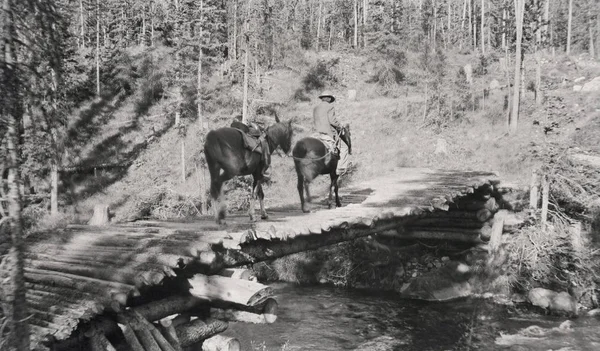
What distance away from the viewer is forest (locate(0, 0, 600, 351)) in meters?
27.7

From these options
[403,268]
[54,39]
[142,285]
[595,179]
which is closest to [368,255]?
[403,268]

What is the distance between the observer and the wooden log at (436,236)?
16102 mm

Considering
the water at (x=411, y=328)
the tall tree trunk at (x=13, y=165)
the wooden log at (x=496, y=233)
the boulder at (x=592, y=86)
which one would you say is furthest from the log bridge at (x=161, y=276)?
the boulder at (x=592, y=86)

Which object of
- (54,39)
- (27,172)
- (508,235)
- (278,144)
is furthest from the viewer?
(27,172)

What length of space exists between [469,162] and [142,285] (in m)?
22.3

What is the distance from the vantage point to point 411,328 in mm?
11984

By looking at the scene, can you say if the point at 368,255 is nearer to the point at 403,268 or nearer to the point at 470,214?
the point at 403,268

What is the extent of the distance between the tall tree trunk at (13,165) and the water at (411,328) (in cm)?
678

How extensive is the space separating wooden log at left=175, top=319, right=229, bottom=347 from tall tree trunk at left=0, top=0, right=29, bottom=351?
2968mm

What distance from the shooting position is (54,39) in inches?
163

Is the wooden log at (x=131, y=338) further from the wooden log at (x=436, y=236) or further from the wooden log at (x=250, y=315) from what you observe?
the wooden log at (x=436, y=236)

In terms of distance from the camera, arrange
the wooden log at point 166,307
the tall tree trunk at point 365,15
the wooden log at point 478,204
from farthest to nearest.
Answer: the tall tree trunk at point 365,15
the wooden log at point 478,204
the wooden log at point 166,307

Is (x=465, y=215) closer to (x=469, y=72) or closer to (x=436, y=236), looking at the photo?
(x=436, y=236)

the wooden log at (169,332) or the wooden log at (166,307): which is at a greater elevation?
the wooden log at (166,307)
